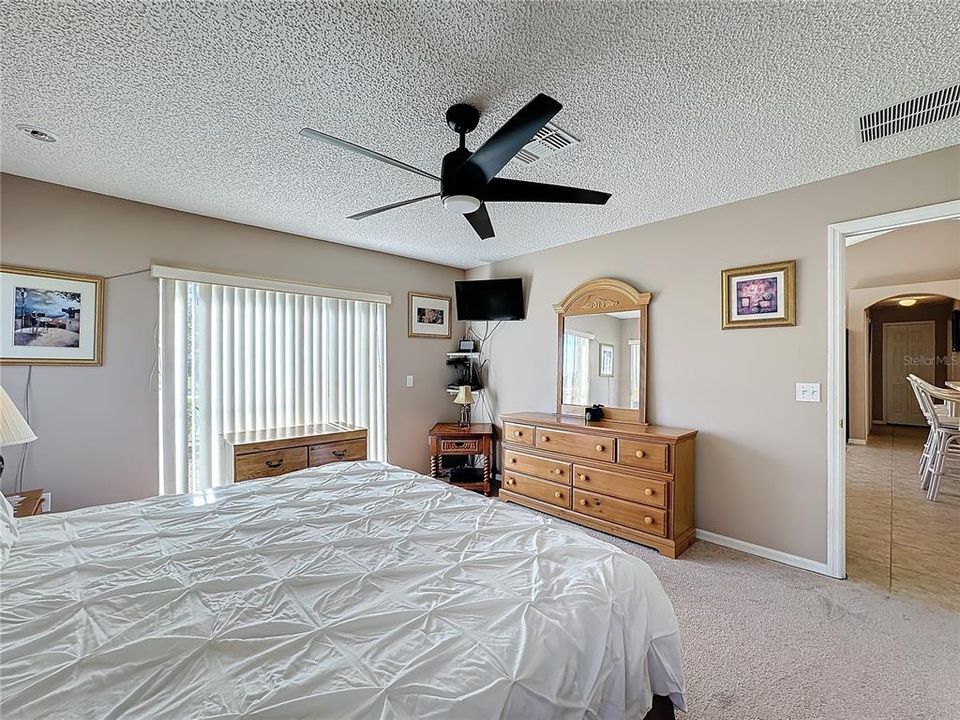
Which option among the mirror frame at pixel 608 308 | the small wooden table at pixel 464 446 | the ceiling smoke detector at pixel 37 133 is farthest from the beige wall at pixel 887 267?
the ceiling smoke detector at pixel 37 133

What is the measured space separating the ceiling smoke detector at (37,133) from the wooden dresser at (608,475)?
11.7 feet

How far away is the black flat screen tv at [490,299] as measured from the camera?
452cm

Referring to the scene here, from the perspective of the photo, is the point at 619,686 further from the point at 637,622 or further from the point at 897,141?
the point at 897,141

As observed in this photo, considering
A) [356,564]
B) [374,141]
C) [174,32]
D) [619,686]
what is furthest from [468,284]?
[619,686]

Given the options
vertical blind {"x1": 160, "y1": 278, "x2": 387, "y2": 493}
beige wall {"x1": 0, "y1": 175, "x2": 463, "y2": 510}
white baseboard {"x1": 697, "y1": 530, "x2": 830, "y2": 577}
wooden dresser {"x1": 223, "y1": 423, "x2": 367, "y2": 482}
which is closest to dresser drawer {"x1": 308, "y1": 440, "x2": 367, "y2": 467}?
wooden dresser {"x1": 223, "y1": 423, "x2": 367, "y2": 482}

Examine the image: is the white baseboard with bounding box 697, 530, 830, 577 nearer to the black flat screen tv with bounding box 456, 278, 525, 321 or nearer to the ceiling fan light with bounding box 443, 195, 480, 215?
the black flat screen tv with bounding box 456, 278, 525, 321

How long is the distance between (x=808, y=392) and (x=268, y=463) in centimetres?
392

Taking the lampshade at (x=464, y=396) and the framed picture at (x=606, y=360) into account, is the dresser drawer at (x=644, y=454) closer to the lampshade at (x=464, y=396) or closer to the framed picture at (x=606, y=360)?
the framed picture at (x=606, y=360)

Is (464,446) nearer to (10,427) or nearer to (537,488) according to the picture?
(537,488)

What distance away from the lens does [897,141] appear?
87.3 inches

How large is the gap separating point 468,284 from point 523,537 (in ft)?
11.4

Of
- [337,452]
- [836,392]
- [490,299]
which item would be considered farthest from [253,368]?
[836,392]

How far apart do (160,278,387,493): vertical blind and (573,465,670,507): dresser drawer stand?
2.13 meters

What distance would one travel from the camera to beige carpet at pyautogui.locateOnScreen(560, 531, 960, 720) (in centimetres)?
166
